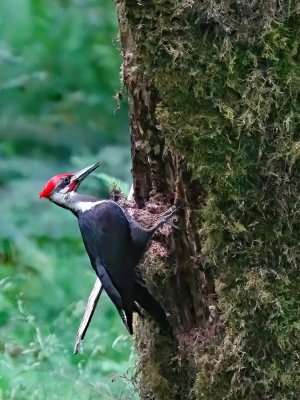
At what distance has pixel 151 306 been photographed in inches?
56.7

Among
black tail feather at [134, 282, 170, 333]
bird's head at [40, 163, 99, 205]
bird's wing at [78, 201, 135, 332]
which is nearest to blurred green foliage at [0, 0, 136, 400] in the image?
bird's head at [40, 163, 99, 205]

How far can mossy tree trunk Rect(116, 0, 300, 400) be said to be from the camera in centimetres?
120

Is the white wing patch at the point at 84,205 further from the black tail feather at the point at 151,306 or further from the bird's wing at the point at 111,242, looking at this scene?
→ the black tail feather at the point at 151,306

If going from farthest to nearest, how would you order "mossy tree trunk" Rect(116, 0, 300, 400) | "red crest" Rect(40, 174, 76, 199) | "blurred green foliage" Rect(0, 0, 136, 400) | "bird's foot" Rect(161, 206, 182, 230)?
"blurred green foliage" Rect(0, 0, 136, 400) < "red crest" Rect(40, 174, 76, 199) < "bird's foot" Rect(161, 206, 182, 230) < "mossy tree trunk" Rect(116, 0, 300, 400)

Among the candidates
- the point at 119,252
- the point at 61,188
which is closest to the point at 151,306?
the point at 119,252

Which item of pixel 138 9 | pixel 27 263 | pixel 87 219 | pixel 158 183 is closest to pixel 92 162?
pixel 27 263

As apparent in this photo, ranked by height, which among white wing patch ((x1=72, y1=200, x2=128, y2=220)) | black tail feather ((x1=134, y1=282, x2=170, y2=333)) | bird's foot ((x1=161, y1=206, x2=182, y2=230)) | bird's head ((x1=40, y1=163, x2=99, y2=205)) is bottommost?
black tail feather ((x1=134, y1=282, x2=170, y2=333))

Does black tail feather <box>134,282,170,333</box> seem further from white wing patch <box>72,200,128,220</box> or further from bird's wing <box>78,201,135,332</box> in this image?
white wing patch <box>72,200,128,220</box>

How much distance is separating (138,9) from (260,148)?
1.07 feet

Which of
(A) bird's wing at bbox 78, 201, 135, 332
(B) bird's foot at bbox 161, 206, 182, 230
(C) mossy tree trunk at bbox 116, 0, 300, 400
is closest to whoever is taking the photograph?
(C) mossy tree trunk at bbox 116, 0, 300, 400

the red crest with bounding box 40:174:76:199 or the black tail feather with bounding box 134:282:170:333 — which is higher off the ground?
the red crest with bounding box 40:174:76:199

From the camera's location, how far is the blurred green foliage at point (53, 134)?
2414 mm

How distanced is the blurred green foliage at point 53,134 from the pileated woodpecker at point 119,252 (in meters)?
0.72

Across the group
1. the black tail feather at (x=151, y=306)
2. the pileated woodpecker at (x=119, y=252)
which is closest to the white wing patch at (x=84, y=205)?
the pileated woodpecker at (x=119, y=252)
